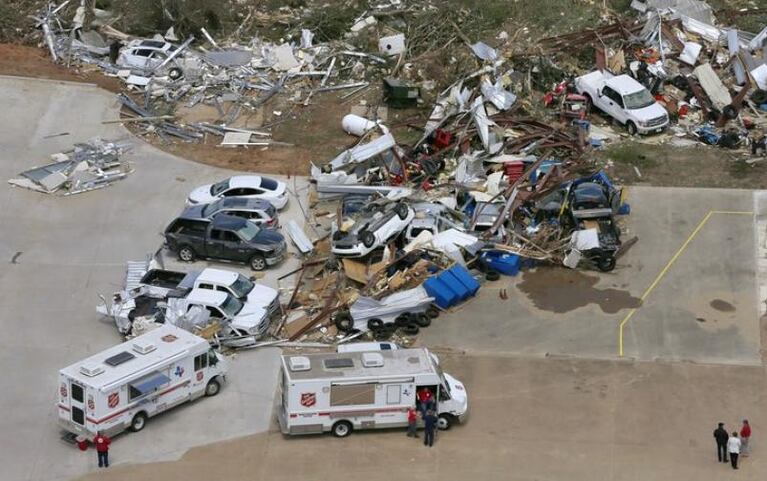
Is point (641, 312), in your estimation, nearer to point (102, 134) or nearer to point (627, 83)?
point (627, 83)

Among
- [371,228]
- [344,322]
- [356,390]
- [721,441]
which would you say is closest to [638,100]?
[371,228]

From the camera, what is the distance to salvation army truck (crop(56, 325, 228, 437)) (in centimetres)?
2988

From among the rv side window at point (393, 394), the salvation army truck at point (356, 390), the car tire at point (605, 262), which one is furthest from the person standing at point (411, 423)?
the car tire at point (605, 262)

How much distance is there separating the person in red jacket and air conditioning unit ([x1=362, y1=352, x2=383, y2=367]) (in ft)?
20.7

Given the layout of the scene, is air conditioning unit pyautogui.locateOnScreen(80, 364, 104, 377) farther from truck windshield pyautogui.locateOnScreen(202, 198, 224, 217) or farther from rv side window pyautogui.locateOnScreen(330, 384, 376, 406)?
truck windshield pyautogui.locateOnScreen(202, 198, 224, 217)

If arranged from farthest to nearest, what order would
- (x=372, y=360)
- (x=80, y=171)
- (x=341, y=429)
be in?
(x=80, y=171)
(x=341, y=429)
(x=372, y=360)

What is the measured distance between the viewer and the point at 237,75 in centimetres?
4953

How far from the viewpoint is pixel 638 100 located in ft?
150

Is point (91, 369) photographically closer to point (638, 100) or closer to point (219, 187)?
point (219, 187)

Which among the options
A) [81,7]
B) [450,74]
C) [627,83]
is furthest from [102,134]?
[627,83]

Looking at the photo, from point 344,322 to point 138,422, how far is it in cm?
673

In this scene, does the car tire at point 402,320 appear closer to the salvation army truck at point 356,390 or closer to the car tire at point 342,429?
the salvation army truck at point 356,390

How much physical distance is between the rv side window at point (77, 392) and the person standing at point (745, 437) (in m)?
15.5

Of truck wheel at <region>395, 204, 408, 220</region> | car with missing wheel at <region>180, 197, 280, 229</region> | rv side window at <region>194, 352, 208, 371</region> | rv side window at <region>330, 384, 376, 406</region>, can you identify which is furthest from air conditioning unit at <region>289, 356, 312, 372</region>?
car with missing wheel at <region>180, 197, 280, 229</region>
